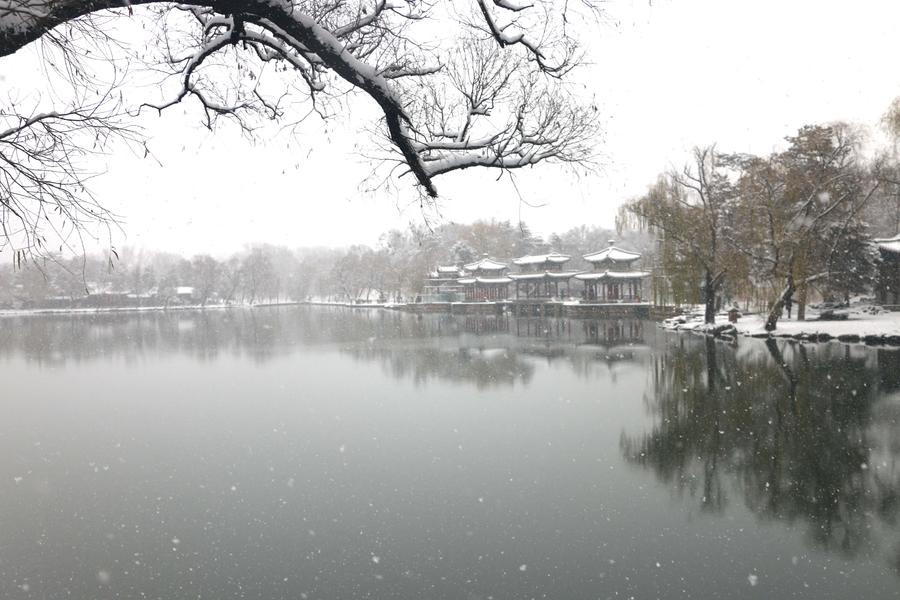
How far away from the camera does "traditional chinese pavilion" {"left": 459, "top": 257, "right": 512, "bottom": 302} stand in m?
45.9

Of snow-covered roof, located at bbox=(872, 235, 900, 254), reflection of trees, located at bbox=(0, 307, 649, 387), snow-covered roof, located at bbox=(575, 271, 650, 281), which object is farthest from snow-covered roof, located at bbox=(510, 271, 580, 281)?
snow-covered roof, located at bbox=(872, 235, 900, 254)

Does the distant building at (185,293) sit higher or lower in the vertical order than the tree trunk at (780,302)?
higher

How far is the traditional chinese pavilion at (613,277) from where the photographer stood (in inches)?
1409

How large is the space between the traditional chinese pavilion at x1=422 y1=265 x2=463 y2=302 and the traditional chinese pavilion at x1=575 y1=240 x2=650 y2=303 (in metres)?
15.7

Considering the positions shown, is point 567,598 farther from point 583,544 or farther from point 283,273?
point 283,273

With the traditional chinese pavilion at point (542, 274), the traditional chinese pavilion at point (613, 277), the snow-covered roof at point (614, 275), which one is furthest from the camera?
the traditional chinese pavilion at point (542, 274)

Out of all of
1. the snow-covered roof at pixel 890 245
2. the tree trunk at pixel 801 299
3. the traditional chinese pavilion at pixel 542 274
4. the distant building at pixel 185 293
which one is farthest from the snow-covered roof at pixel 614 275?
the distant building at pixel 185 293

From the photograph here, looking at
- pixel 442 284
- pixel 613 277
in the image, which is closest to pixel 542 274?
pixel 613 277

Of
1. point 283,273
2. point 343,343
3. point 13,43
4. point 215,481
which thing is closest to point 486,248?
point 343,343

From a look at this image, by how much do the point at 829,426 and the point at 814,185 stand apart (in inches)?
579

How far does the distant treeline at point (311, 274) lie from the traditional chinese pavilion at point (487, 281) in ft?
17.6

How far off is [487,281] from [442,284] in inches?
281

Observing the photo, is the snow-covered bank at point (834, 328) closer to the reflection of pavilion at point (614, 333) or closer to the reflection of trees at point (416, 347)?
the reflection of pavilion at point (614, 333)

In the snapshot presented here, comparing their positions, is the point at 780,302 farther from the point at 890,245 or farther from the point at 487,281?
the point at 487,281
